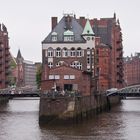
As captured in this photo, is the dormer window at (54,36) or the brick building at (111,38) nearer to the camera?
the dormer window at (54,36)

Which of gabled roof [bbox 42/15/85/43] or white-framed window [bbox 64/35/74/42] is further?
gabled roof [bbox 42/15/85/43]

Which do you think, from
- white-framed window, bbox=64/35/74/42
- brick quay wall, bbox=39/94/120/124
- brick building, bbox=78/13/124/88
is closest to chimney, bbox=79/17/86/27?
brick building, bbox=78/13/124/88

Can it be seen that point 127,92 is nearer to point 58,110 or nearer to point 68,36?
point 68,36

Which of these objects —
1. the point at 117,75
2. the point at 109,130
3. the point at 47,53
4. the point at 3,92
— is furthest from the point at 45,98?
the point at 117,75

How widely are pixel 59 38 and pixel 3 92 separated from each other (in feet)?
45.2

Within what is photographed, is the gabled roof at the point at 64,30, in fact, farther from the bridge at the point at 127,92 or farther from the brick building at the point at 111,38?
the brick building at the point at 111,38

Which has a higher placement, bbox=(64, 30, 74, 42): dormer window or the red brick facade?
bbox=(64, 30, 74, 42): dormer window

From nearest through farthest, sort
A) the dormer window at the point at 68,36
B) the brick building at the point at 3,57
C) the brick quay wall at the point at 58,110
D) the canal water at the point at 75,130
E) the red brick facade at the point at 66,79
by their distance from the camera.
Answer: the canal water at the point at 75,130
the brick quay wall at the point at 58,110
the red brick facade at the point at 66,79
the dormer window at the point at 68,36
the brick building at the point at 3,57

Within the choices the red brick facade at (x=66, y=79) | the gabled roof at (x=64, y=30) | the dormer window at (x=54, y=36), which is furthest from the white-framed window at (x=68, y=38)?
the red brick facade at (x=66, y=79)

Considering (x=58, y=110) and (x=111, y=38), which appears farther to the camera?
(x=111, y=38)

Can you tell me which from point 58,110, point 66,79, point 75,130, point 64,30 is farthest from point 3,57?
point 75,130

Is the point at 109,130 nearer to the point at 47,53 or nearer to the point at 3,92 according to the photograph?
the point at 47,53

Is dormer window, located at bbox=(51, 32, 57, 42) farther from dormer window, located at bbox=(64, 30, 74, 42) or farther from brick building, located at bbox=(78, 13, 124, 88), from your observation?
brick building, located at bbox=(78, 13, 124, 88)

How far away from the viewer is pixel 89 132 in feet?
192
